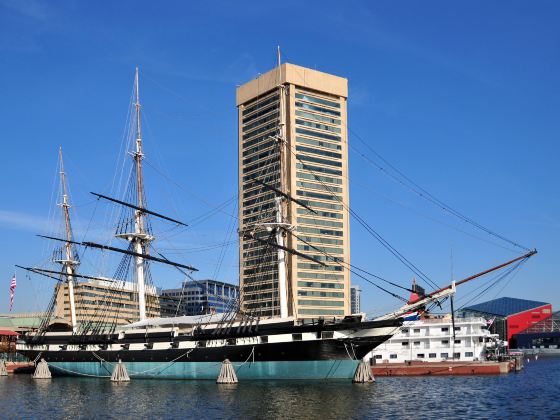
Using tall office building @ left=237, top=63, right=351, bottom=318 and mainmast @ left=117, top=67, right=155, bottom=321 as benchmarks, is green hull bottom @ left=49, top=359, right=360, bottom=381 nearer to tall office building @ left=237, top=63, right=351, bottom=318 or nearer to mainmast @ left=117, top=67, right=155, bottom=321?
mainmast @ left=117, top=67, right=155, bottom=321

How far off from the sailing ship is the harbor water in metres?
2.03

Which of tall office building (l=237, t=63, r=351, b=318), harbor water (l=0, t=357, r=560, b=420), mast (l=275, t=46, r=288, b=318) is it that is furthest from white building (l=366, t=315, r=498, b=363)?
tall office building (l=237, t=63, r=351, b=318)

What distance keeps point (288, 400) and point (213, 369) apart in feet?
69.9

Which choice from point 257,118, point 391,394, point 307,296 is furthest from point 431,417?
point 257,118

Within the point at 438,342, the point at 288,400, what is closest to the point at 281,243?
the point at 288,400

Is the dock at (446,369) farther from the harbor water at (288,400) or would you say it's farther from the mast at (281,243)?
the mast at (281,243)

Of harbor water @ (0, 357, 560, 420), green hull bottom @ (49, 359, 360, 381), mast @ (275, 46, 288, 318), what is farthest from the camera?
mast @ (275, 46, 288, 318)

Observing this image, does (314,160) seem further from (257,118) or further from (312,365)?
(312,365)

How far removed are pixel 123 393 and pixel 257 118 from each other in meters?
143

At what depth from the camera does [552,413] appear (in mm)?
39844

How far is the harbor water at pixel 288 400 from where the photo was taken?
41.0m

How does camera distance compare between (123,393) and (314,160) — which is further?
(314,160)

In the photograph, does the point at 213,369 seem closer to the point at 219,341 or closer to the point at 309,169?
the point at 219,341

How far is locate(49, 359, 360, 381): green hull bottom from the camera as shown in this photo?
2381 inches
